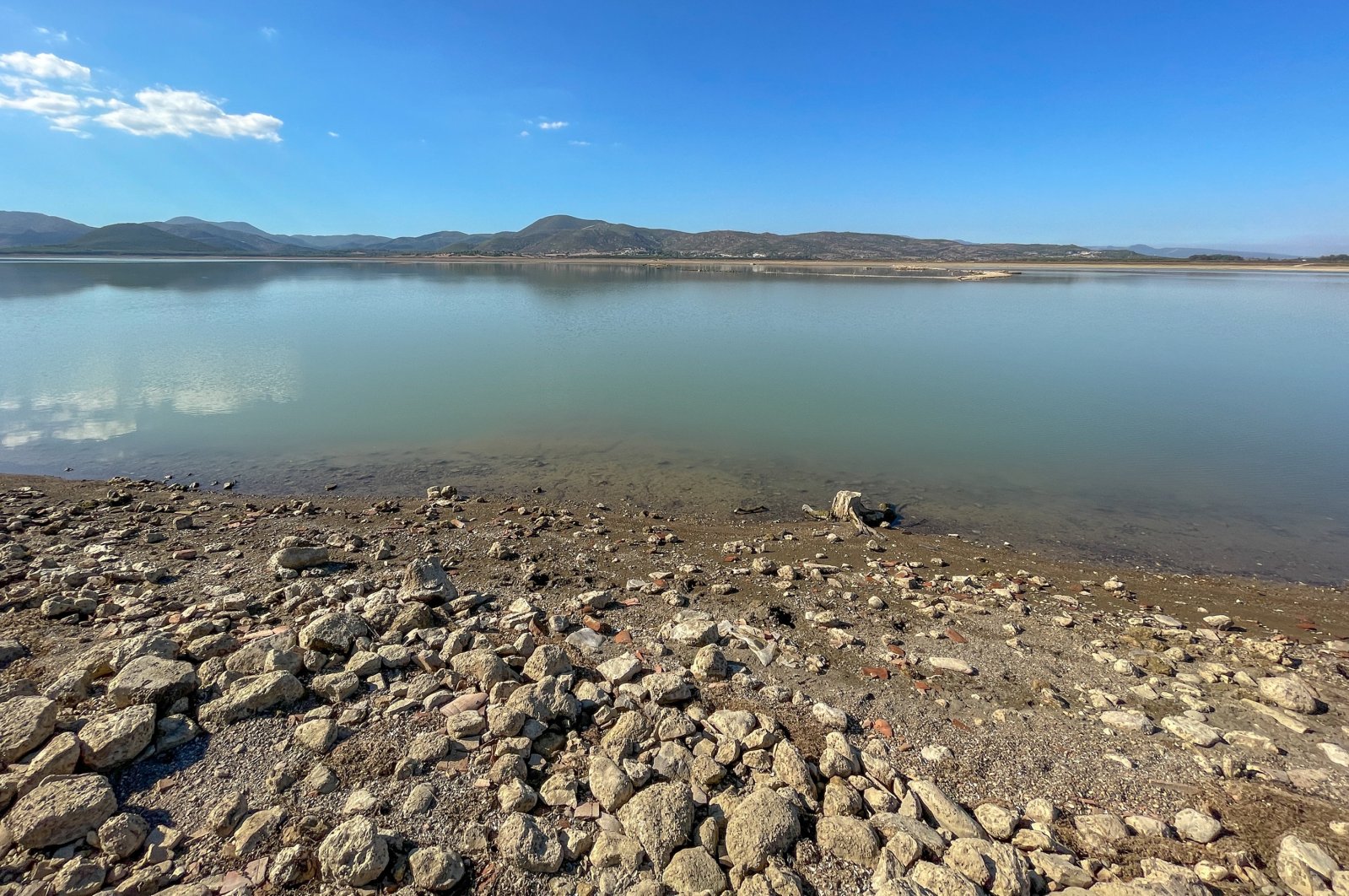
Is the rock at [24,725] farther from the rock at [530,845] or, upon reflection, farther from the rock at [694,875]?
the rock at [694,875]

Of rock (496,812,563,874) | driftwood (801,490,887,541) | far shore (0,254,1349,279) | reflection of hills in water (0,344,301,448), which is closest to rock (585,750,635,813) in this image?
rock (496,812,563,874)

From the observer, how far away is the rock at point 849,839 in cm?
359

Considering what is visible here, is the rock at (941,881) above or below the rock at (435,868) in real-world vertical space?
below

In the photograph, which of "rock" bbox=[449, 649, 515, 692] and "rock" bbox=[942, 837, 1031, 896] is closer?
"rock" bbox=[942, 837, 1031, 896]

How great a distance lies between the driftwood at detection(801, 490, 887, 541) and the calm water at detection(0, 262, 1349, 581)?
822 millimetres

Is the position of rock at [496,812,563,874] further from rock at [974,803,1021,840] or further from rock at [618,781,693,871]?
rock at [974,803,1021,840]

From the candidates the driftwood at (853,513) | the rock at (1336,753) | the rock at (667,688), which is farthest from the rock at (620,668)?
the rock at (1336,753)

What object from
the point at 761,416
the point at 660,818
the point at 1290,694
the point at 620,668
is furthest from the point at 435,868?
the point at 761,416

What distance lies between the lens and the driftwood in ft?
32.2

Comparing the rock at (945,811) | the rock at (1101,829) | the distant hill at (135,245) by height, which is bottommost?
the rock at (1101,829)

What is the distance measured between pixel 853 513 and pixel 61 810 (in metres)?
9.30

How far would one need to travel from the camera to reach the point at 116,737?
3984 millimetres

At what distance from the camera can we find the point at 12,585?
666cm

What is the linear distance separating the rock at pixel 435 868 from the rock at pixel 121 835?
1587 mm
